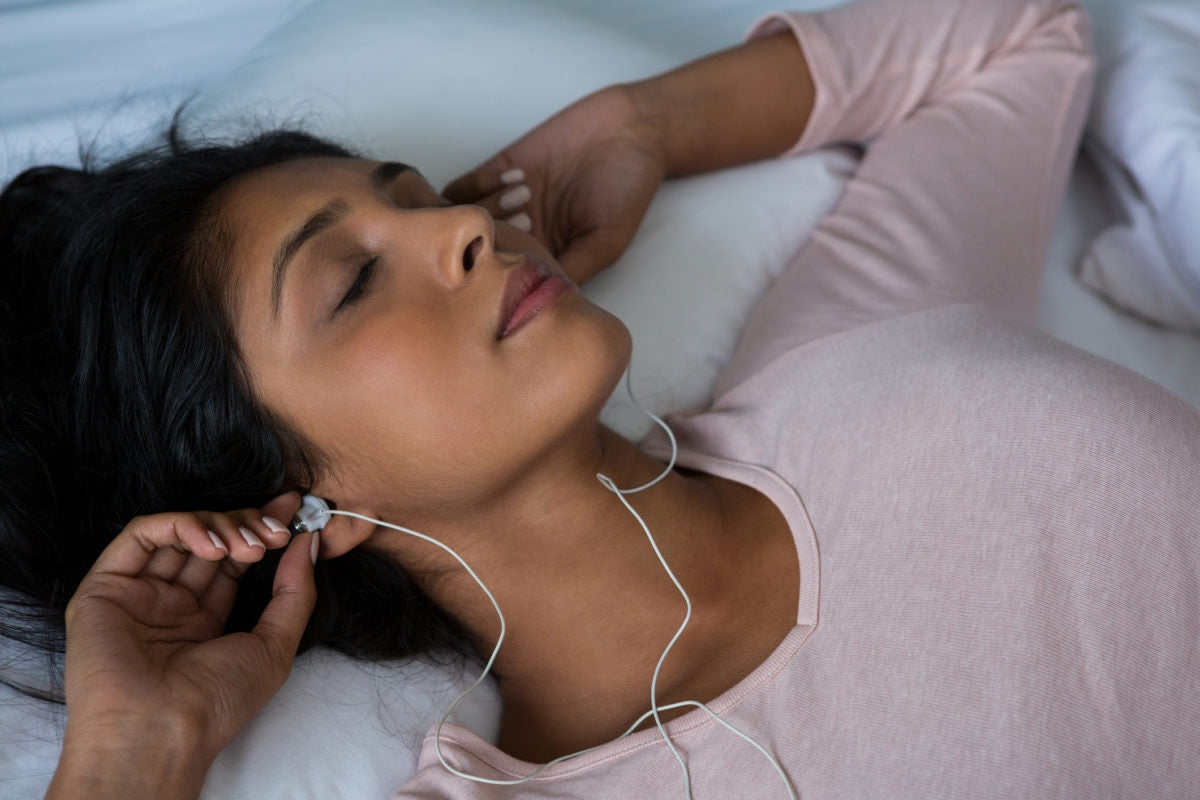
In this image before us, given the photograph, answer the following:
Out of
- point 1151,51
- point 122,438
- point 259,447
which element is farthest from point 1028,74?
point 122,438

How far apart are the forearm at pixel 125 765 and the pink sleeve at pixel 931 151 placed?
0.88 meters

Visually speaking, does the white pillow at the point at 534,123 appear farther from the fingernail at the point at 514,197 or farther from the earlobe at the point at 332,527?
the earlobe at the point at 332,527

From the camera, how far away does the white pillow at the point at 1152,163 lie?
1.70 meters

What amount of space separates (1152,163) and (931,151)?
40cm

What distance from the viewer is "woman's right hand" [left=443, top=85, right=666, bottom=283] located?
1601 millimetres

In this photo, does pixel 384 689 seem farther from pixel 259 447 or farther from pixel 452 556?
pixel 259 447

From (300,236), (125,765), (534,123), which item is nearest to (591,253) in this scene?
(534,123)

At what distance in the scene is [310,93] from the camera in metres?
1.67

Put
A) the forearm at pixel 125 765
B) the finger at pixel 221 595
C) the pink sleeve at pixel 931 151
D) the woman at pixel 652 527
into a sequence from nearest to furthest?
the forearm at pixel 125 765
the woman at pixel 652 527
the finger at pixel 221 595
the pink sleeve at pixel 931 151

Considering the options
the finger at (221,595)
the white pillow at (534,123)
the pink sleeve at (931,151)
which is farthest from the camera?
the white pillow at (534,123)

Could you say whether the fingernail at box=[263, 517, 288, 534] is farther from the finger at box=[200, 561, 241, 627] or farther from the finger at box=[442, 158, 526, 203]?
the finger at box=[442, 158, 526, 203]

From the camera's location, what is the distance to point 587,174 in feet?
5.42

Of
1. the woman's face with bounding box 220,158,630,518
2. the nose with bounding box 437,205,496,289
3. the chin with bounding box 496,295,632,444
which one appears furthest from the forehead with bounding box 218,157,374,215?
the chin with bounding box 496,295,632,444

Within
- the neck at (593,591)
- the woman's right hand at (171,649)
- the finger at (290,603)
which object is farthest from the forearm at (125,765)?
the neck at (593,591)
